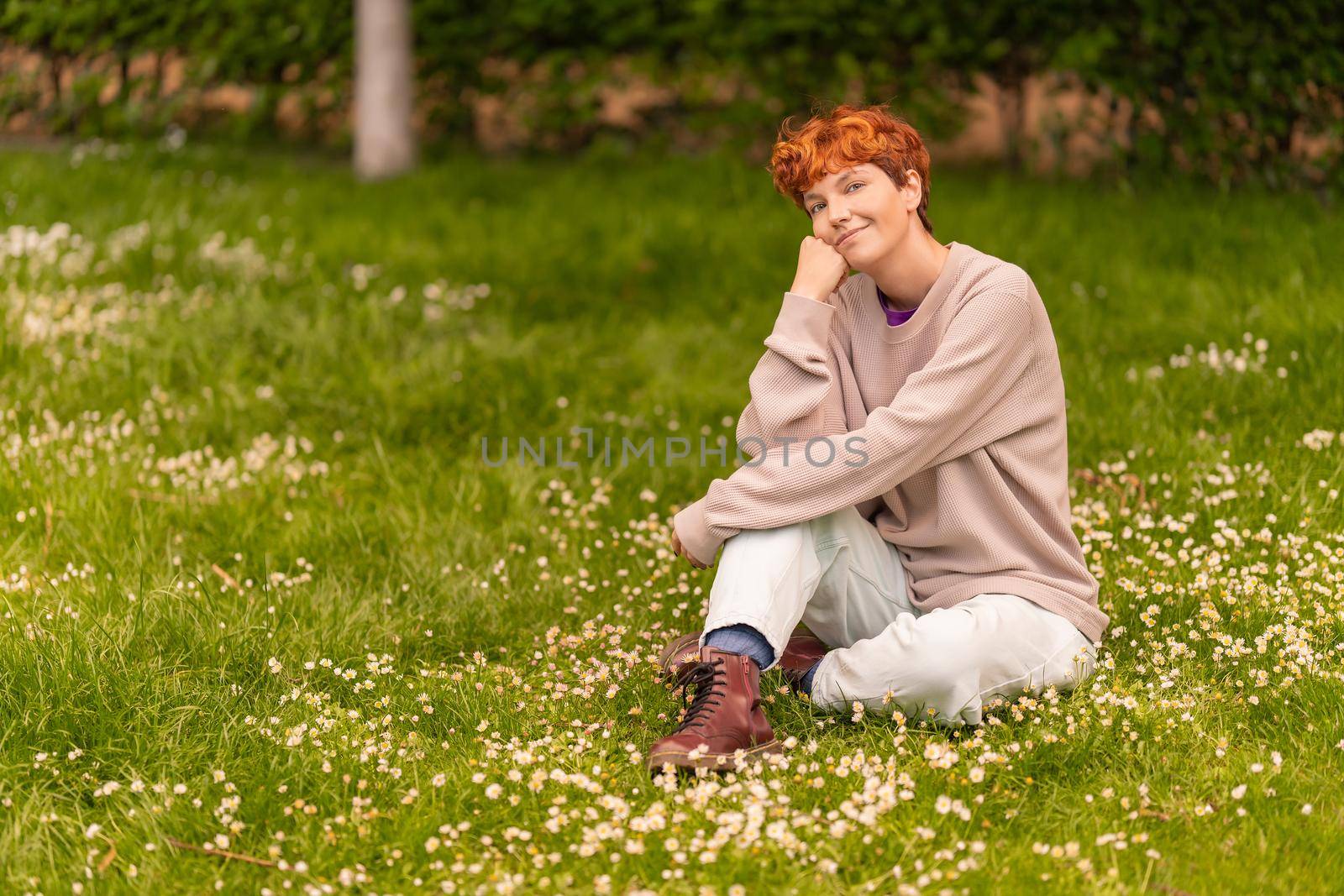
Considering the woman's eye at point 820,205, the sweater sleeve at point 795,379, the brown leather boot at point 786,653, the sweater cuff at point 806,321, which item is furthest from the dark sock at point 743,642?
the woman's eye at point 820,205

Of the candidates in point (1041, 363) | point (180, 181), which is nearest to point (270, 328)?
point (180, 181)

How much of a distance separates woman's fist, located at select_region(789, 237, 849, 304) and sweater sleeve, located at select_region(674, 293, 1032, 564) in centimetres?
33

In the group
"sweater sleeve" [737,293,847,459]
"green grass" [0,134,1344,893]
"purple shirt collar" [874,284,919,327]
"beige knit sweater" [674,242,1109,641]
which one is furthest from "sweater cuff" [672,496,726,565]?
"purple shirt collar" [874,284,919,327]

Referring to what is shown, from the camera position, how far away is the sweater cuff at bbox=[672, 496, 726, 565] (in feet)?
11.9

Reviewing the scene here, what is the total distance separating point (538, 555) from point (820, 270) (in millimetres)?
1690

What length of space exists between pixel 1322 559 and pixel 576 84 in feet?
22.6

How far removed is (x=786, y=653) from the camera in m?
3.86

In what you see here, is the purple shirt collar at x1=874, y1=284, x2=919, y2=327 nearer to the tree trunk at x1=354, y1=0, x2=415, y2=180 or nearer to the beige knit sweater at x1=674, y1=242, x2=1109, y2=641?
the beige knit sweater at x1=674, y1=242, x2=1109, y2=641

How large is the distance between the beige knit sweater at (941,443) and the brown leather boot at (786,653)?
0.30 m

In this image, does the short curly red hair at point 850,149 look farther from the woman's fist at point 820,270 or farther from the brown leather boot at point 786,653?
the brown leather boot at point 786,653

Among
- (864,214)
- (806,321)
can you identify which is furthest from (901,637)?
(864,214)

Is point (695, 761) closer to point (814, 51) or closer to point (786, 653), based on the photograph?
point (786, 653)

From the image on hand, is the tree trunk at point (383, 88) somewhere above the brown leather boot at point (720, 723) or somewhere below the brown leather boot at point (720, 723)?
above

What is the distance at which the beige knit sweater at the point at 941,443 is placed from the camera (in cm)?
345
